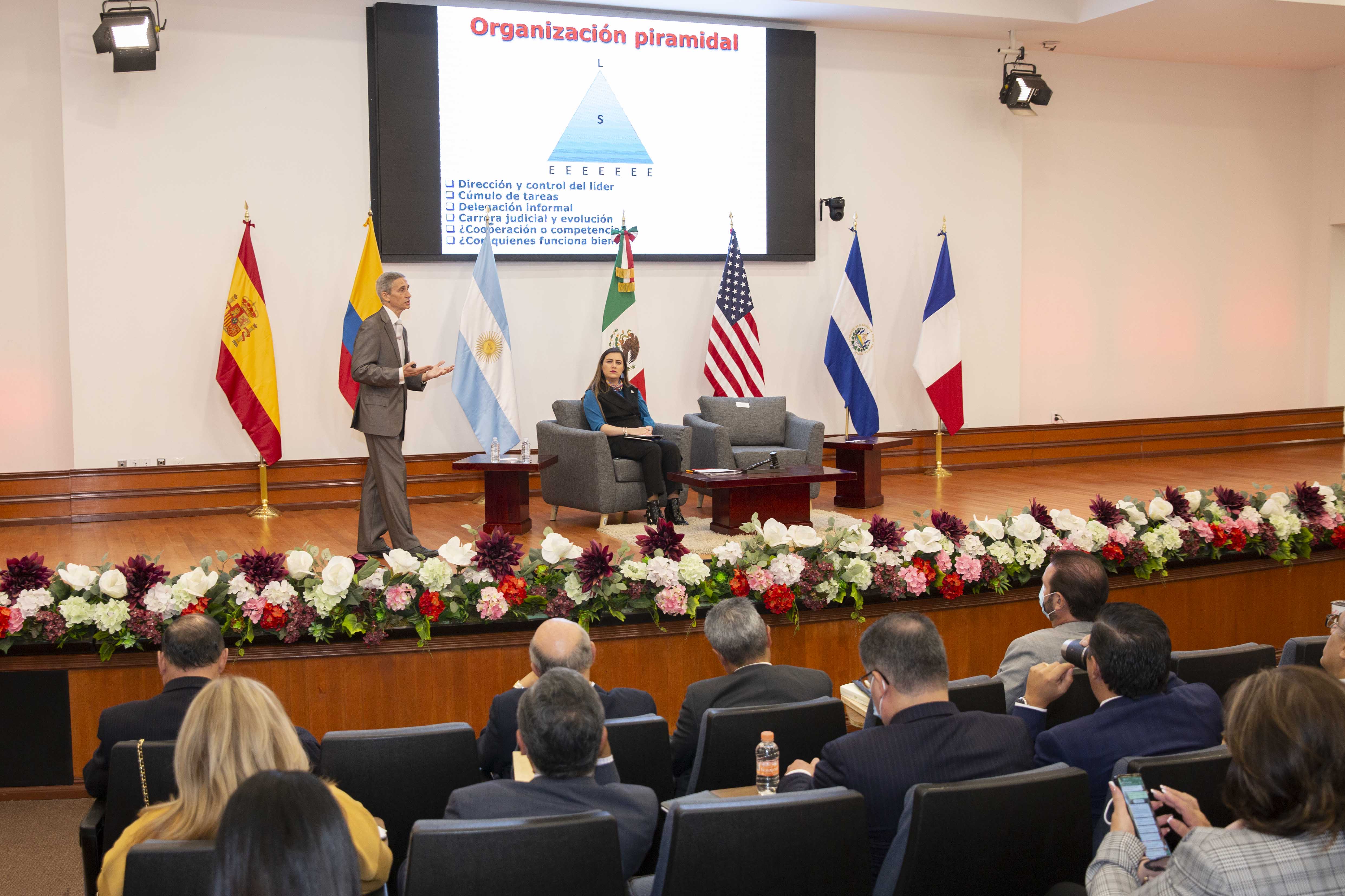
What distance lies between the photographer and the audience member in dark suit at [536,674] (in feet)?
8.93

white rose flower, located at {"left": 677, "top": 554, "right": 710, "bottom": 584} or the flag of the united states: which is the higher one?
the flag of the united states

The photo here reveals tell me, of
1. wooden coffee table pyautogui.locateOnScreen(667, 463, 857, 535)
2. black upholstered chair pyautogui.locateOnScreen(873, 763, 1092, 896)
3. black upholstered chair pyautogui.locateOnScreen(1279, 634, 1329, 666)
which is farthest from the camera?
wooden coffee table pyautogui.locateOnScreen(667, 463, 857, 535)

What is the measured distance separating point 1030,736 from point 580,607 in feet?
5.85

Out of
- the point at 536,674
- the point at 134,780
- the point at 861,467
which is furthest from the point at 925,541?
the point at 861,467

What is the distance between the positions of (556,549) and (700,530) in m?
3.13

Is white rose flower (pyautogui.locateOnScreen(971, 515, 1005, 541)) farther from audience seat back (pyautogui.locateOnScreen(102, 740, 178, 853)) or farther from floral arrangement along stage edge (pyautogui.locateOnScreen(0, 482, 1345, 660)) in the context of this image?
audience seat back (pyautogui.locateOnScreen(102, 740, 178, 853))

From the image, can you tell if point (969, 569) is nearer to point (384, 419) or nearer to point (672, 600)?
point (672, 600)

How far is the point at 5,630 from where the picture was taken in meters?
3.56

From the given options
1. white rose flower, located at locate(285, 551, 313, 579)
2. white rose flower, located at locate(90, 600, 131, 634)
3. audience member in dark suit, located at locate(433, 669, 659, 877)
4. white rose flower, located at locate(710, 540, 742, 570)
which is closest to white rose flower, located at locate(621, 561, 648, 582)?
white rose flower, located at locate(710, 540, 742, 570)

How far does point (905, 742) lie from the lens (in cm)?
221

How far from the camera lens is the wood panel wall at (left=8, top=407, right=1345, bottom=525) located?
297 inches

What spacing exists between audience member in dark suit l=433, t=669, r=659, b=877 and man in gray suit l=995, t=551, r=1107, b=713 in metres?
1.34

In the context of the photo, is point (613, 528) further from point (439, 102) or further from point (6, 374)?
point (6, 374)

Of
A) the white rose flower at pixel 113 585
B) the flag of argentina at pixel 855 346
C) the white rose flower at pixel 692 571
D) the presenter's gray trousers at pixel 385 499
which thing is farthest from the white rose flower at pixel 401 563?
the flag of argentina at pixel 855 346
